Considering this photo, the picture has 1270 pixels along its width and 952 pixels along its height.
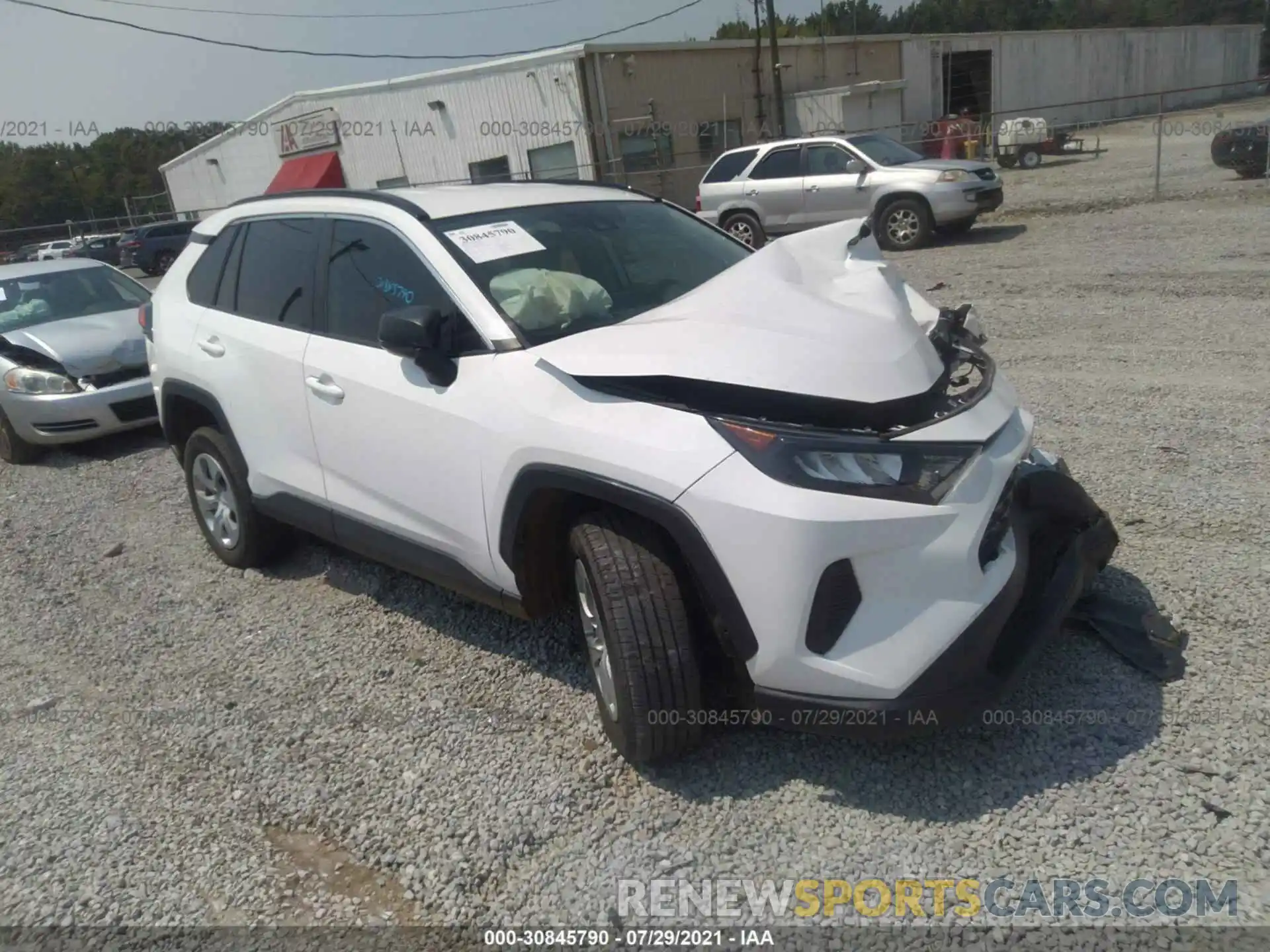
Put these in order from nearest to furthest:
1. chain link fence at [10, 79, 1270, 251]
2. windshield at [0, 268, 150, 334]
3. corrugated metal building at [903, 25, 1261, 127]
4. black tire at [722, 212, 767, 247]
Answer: windshield at [0, 268, 150, 334]
black tire at [722, 212, 767, 247]
chain link fence at [10, 79, 1270, 251]
corrugated metal building at [903, 25, 1261, 127]

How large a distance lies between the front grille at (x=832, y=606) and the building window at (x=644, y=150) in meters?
25.1

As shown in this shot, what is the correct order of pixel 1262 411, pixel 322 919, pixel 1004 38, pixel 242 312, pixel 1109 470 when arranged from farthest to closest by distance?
pixel 1004 38 → pixel 1262 411 → pixel 1109 470 → pixel 242 312 → pixel 322 919

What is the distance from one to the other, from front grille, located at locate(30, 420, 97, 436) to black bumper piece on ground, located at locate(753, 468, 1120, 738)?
668 cm

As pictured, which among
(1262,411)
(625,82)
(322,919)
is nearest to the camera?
(322,919)

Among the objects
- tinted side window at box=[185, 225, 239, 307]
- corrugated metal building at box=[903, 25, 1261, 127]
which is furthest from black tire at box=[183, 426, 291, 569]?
corrugated metal building at box=[903, 25, 1261, 127]

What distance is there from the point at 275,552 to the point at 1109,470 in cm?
429

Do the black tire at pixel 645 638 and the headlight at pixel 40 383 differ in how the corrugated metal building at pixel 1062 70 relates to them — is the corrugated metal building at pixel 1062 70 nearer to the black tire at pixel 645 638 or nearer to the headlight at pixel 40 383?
the headlight at pixel 40 383

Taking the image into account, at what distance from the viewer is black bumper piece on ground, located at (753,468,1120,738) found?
2555 millimetres

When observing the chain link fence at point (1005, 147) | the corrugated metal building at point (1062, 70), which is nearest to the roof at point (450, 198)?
the chain link fence at point (1005, 147)

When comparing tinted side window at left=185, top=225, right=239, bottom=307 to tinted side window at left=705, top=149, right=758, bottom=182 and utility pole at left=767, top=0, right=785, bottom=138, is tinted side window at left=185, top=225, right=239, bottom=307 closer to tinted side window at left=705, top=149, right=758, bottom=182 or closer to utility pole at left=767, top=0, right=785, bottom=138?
tinted side window at left=705, top=149, right=758, bottom=182

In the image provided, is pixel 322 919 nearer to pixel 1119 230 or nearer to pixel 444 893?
pixel 444 893

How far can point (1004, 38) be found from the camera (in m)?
38.8

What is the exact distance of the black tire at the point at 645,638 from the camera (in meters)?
2.74

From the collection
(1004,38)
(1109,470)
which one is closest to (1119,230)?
(1109,470)
